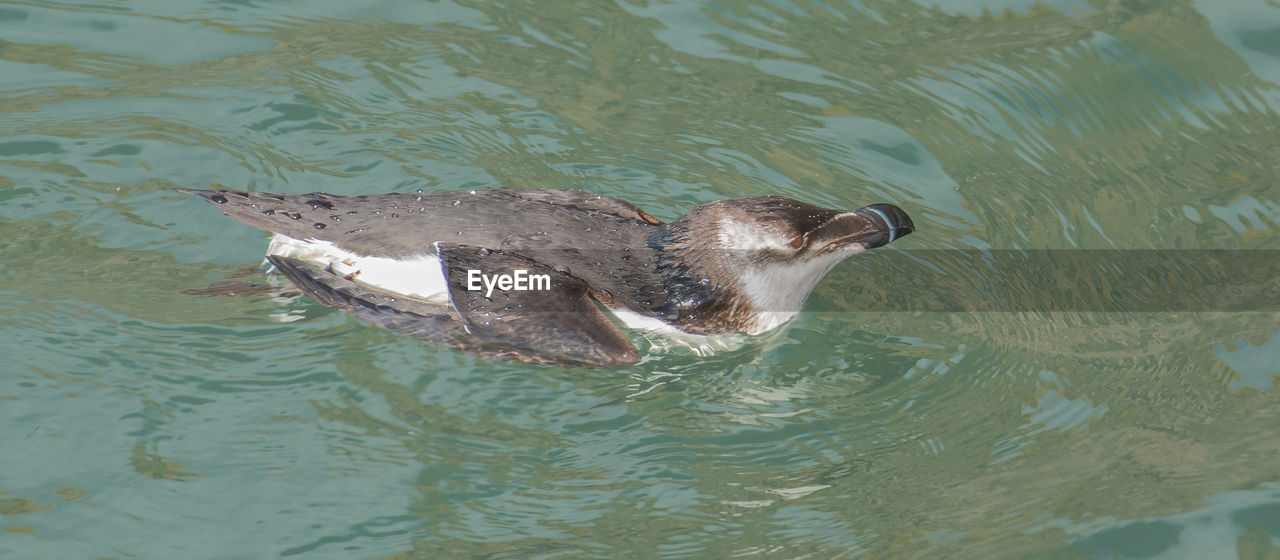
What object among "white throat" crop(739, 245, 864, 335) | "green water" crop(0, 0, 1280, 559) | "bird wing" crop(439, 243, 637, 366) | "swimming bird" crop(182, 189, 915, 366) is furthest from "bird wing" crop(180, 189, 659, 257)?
"white throat" crop(739, 245, 864, 335)

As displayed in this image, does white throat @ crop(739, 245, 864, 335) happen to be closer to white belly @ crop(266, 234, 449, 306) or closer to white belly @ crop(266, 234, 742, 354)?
white belly @ crop(266, 234, 742, 354)

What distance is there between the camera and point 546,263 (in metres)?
5.64

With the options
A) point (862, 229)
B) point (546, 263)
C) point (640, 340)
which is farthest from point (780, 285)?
point (546, 263)

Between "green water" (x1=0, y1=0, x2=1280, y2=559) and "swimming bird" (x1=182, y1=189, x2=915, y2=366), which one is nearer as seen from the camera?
"green water" (x1=0, y1=0, x2=1280, y2=559)

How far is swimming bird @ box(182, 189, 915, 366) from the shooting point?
218 inches

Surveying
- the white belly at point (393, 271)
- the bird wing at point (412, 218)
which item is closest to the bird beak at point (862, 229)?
the bird wing at point (412, 218)

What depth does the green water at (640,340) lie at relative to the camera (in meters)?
4.92

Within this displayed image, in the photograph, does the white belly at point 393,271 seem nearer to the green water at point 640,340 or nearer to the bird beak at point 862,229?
the green water at point 640,340

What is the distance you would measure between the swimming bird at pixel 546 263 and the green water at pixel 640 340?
22 cm

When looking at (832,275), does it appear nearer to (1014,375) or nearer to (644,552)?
(1014,375)

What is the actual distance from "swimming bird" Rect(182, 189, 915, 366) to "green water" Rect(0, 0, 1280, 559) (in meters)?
0.22

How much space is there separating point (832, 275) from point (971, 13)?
9.57 ft

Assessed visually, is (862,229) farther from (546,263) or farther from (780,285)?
(546,263)

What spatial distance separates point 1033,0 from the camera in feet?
28.4
